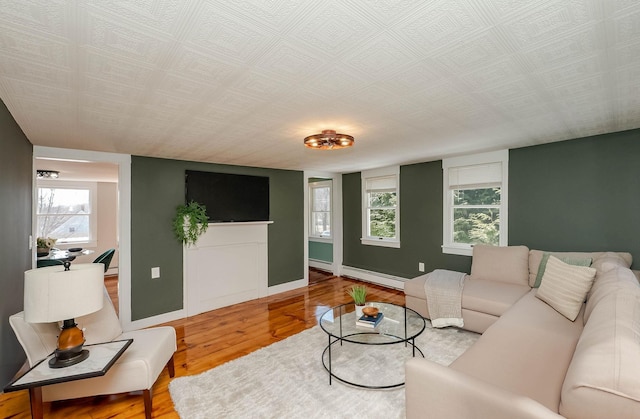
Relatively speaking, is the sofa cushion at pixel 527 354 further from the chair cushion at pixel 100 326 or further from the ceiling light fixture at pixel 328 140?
the chair cushion at pixel 100 326

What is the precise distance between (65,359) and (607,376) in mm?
2742

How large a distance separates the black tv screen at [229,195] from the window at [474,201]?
2.93 m

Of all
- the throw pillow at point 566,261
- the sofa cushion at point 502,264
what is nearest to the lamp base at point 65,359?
the sofa cushion at point 502,264

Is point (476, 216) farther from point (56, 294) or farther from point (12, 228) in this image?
Answer: point (12, 228)

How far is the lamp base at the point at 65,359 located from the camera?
1.78 m

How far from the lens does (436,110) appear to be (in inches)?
86.4

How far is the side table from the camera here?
5.24ft

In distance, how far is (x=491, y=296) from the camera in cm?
301

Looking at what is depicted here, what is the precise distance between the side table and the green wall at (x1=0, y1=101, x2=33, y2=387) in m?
0.65

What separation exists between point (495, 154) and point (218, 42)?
12.5 ft

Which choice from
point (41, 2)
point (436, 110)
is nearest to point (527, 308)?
point (436, 110)

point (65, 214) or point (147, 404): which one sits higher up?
point (65, 214)

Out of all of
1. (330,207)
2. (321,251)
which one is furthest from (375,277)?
(330,207)

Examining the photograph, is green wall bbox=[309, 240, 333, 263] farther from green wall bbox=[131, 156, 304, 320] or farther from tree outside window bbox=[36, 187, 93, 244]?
tree outside window bbox=[36, 187, 93, 244]
